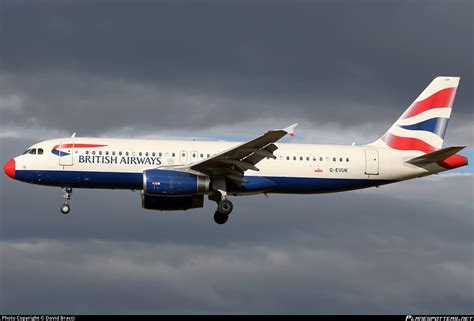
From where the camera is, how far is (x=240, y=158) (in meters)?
48.9

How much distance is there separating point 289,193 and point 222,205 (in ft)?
13.6

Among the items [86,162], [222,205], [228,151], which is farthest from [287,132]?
[86,162]

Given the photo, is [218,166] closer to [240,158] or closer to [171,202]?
[240,158]

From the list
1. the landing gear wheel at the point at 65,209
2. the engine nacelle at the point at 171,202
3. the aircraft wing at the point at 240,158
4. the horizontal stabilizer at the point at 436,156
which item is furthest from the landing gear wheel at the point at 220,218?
the horizontal stabilizer at the point at 436,156

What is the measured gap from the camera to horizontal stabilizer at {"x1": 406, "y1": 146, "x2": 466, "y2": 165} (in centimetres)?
4991

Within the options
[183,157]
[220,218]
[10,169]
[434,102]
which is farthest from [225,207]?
[434,102]

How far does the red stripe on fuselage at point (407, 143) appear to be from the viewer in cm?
5391

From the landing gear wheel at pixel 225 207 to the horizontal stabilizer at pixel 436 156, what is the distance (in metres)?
10.3

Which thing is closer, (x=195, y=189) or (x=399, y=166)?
(x=195, y=189)

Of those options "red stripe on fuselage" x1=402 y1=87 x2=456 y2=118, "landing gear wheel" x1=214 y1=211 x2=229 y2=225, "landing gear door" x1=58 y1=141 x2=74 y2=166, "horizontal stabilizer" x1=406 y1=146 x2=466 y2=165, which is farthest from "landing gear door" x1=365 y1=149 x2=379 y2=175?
"landing gear door" x1=58 y1=141 x2=74 y2=166

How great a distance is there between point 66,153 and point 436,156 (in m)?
19.5

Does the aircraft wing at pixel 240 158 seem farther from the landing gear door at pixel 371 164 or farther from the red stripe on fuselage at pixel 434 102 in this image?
the red stripe on fuselage at pixel 434 102

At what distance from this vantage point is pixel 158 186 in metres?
48.1

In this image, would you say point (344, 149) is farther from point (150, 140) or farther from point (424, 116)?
point (150, 140)
